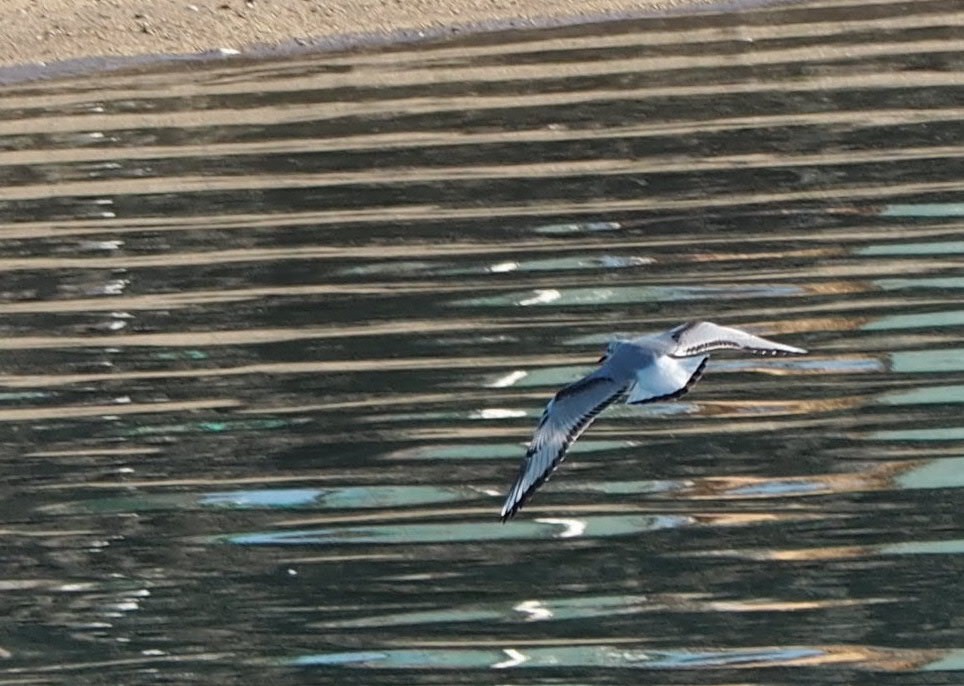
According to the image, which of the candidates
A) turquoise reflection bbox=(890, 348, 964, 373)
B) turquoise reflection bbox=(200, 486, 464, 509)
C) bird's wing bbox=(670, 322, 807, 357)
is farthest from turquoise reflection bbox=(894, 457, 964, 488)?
turquoise reflection bbox=(200, 486, 464, 509)

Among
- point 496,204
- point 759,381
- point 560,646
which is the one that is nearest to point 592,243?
point 496,204

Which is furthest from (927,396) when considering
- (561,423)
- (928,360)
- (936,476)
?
(561,423)

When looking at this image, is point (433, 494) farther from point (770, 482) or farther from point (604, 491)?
point (770, 482)

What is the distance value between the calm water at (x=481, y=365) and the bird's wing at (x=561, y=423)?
746 mm

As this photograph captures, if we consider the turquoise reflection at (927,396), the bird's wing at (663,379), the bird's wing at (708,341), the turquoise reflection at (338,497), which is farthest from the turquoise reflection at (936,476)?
the turquoise reflection at (338,497)

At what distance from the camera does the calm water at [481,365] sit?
8102 millimetres

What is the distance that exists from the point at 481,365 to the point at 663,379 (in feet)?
9.64

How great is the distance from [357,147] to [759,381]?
459cm

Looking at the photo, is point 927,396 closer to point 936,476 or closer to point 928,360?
point 928,360

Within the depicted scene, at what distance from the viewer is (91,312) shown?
37.6ft

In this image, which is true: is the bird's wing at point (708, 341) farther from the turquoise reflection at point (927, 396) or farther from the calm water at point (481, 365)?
the turquoise reflection at point (927, 396)

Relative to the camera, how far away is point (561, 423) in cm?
739

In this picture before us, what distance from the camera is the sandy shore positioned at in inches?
655

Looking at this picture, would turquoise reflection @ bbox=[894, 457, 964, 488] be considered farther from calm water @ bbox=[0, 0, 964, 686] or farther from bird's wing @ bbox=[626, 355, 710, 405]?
bird's wing @ bbox=[626, 355, 710, 405]
